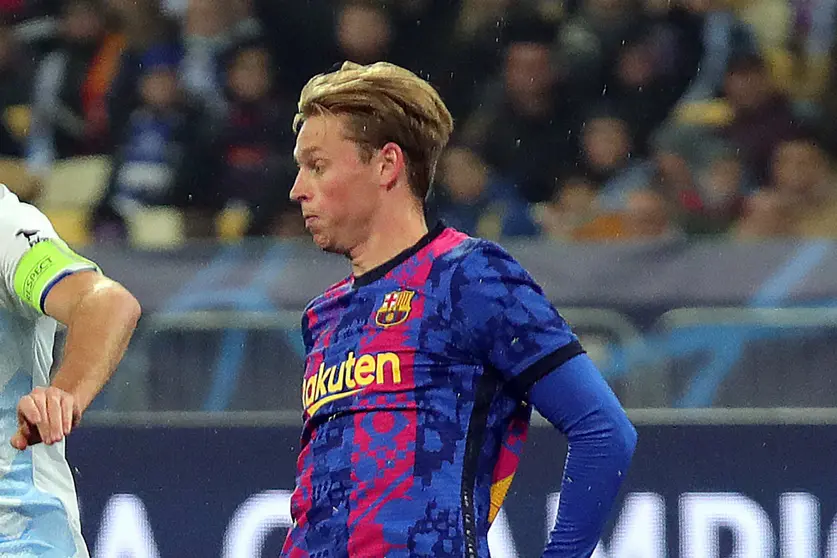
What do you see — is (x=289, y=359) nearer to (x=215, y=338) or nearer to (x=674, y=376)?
(x=215, y=338)

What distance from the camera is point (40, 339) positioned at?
2861 millimetres

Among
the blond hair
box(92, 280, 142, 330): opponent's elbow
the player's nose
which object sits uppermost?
the blond hair

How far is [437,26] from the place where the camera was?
664 cm

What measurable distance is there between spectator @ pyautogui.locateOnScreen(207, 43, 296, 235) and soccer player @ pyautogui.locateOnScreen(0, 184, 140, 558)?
337cm

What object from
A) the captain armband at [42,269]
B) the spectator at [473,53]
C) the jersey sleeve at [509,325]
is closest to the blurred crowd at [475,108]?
the spectator at [473,53]

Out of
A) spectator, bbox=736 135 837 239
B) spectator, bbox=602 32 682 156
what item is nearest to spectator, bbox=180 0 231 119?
spectator, bbox=602 32 682 156

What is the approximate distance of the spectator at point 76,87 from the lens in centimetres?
664

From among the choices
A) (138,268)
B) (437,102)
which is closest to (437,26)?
(138,268)

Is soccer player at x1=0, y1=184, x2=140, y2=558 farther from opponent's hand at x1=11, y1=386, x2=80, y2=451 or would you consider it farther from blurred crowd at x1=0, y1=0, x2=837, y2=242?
blurred crowd at x1=0, y1=0, x2=837, y2=242

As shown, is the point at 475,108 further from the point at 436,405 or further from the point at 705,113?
the point at 436,405

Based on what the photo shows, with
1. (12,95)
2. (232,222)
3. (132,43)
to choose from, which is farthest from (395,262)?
(12,95)

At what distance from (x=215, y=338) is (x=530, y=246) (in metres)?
1.14

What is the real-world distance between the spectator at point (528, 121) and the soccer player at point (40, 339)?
3599 mm

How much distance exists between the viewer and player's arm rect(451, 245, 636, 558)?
260 centimetres
